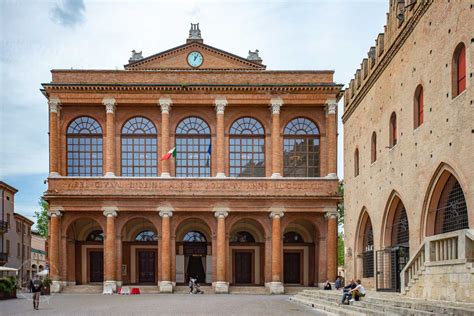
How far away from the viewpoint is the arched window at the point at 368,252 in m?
30.2

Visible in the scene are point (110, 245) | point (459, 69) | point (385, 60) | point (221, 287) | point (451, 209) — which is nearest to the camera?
point (459, 69)

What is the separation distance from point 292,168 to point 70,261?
1516 centimetres

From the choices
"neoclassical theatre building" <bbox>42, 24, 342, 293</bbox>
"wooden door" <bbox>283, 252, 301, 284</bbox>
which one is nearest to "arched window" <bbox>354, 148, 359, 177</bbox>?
"neoclassical theatre building" <bbox>42, 24, 342, 293</bbox>

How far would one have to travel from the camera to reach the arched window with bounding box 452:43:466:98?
17875 millimetres

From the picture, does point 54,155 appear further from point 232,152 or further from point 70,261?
point 232,152

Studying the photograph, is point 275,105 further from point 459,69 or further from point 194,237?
point 459,69

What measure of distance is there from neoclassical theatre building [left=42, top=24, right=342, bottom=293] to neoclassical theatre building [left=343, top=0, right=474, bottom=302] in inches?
226

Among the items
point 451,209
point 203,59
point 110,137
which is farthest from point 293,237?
point 451,209

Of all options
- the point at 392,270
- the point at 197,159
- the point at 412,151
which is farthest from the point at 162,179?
the point at 412,151

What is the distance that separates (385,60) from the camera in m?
26.5

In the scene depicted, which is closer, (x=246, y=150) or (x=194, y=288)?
(x=194, y=288)

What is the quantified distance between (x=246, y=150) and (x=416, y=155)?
1859 centimetres

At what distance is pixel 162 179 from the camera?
38656 millimetres

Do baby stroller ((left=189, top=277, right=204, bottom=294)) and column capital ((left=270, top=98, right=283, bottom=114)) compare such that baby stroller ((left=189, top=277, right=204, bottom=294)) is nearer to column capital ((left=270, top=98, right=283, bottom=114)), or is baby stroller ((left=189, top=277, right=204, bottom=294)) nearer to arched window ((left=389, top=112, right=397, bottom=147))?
column capital ((left=270, top=98, right=283, bottom=114))
